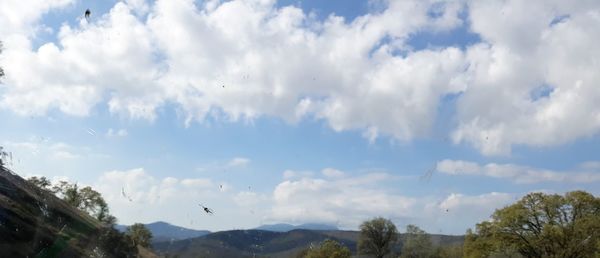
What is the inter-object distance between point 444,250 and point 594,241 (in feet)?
257

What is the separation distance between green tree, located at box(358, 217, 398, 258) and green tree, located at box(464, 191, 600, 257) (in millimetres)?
53265

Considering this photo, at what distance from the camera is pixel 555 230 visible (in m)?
57.4

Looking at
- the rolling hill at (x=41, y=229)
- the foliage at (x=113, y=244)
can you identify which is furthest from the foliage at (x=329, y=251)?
the foliage at (x=113, y=244)

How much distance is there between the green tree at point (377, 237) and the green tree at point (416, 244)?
36.0ft

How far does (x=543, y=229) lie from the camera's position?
5806 cm

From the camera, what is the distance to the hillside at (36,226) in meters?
55.7

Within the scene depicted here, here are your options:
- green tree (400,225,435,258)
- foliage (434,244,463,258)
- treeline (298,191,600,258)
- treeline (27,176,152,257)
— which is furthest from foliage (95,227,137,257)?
foliage (434,244,463,258)

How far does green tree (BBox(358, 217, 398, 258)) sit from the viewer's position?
116m

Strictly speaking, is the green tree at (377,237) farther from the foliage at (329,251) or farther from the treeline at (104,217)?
the treeline at (104,217)

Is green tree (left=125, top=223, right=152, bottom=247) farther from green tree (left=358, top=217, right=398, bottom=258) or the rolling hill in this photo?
green tree (left=358, top=217, right=398, bottom=258)

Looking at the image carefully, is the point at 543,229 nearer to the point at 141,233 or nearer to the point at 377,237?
the point at 377,237

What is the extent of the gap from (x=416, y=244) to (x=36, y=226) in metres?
92.4

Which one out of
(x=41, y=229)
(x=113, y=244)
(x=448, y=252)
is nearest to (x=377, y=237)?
(x=448, y=252)

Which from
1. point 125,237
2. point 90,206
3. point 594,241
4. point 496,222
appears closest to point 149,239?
point 90,206
